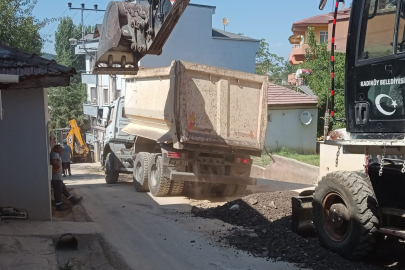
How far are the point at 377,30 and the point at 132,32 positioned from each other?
458cm

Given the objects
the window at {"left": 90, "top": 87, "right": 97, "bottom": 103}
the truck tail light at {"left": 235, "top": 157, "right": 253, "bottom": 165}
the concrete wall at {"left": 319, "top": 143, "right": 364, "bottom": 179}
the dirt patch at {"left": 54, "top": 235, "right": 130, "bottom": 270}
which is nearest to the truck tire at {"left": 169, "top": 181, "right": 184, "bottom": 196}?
the truck tail light at {"left": 235, "top": 157, "right": 253, "bottom": 165}

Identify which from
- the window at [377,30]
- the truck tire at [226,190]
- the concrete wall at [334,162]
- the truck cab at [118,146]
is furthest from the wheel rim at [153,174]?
the window at [377,30]

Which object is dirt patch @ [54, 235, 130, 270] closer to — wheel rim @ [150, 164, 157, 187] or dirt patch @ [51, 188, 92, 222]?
dirt patch @ [51, 188, 92, 222]

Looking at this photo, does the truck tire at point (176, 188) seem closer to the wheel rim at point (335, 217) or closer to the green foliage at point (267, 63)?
the wheel rim at point (335, 217)

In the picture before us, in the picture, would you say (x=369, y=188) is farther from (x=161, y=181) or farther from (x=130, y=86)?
(x=130, y=86)

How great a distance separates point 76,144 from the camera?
31.0 m

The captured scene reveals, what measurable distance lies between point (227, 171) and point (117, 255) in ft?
18.4

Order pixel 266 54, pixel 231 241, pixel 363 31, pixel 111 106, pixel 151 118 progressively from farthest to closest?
pixel 266 54
pixel 111 106
pixel 151 118
pixel 231 241
pixel 363 31

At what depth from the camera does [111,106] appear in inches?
685

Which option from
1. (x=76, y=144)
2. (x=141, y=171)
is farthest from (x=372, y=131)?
(x=76, y=144)

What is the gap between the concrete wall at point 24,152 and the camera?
825cm

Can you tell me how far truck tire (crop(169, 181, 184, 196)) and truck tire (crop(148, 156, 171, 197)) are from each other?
0.10 m

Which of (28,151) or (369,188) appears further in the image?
(28,151)

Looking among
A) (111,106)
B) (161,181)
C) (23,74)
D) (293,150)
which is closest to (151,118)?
(161,181)
